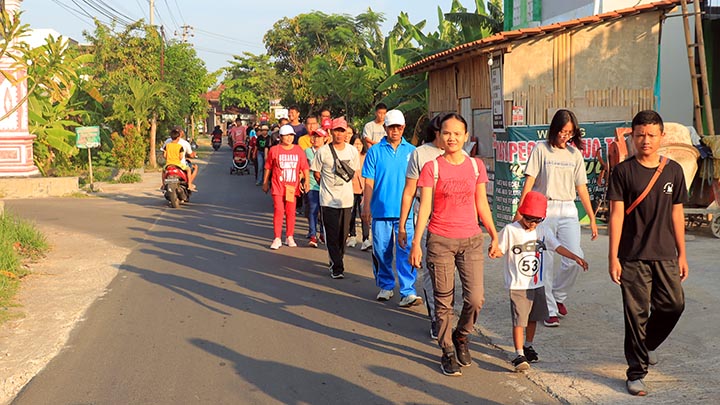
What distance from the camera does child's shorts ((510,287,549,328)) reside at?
5.88 m

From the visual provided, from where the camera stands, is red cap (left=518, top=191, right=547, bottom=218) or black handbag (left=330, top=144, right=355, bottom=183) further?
black handbag (left=330, top=144, right=355, bottom=183)

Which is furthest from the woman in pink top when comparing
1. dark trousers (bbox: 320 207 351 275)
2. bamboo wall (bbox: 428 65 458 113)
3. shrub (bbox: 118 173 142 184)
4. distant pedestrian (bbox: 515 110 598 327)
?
shrub (bbox: 118 173 142 184)

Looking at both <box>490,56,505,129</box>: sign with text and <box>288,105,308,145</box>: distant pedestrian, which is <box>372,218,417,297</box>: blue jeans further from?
<box>288,105,308,145</box>: distant pedestrian

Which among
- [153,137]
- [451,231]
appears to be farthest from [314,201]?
[153,137]

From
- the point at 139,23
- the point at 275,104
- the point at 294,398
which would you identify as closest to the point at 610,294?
the point at 294,398

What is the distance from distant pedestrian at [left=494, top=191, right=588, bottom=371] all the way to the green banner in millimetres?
6051

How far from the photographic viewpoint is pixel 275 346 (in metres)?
6.55

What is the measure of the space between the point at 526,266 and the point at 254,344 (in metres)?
2.38

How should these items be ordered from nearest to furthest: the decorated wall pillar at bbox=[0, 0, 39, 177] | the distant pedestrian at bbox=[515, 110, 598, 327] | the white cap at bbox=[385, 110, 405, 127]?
the distant pedestrian at bbox=[515, 110, 598, 327] → the white cap at bbox=[385, 110, 405, 127] → the decorated wall pillar at bbox=[0, 0, 39, 177]

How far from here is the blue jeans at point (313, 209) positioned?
39.7ft

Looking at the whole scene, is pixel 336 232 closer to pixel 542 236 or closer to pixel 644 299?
pixel 542 236

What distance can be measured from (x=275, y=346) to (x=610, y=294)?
380cm

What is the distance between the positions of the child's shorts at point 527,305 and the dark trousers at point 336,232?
12.5 ft

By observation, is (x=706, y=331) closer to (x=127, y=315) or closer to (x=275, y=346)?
(x=275, y=346)
